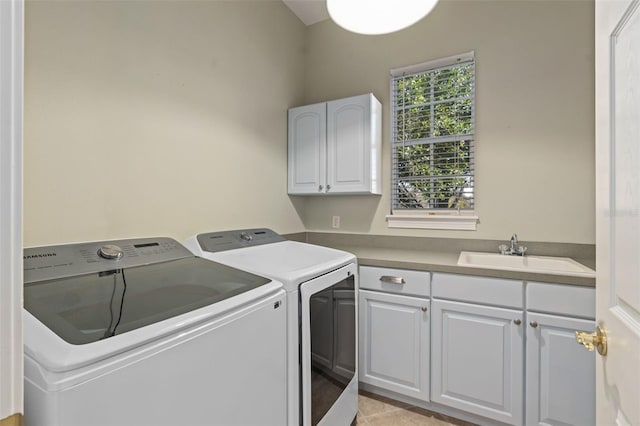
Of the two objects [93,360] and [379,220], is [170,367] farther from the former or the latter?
[379,220]

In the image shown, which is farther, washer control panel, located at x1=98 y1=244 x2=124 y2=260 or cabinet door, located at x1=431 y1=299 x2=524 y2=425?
cabinet door, located at x1=431 y1=299 x2=524 y2=425

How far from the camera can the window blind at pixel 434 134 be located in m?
2.25

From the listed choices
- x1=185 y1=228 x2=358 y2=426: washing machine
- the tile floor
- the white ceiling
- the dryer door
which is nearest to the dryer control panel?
x1=185 y1=228 x2=358 y2=426: washing machine

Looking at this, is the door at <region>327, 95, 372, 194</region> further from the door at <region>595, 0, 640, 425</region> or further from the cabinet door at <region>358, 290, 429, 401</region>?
the door at <region>595, 0, 640, 425</region>

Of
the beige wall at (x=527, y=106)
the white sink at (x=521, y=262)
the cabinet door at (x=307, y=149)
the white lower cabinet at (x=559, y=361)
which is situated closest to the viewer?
the white lower cabinet at (x=559, y=361)

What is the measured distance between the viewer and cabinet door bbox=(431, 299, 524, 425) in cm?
159

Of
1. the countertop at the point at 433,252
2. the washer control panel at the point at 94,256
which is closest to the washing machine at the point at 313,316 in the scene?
the washer control panel at the point at 94,256

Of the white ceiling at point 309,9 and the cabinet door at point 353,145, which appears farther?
the white ceiling at point 309,9

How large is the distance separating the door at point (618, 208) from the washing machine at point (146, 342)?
0.89 metres

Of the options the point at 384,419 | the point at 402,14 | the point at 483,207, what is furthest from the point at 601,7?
the point at 384,419

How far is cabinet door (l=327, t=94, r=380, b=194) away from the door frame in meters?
2.04

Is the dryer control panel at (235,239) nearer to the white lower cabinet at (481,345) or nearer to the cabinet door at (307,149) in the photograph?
the cabinet door at (307,149)

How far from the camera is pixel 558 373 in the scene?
59.0 inches

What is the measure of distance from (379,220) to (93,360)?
2.17 m
